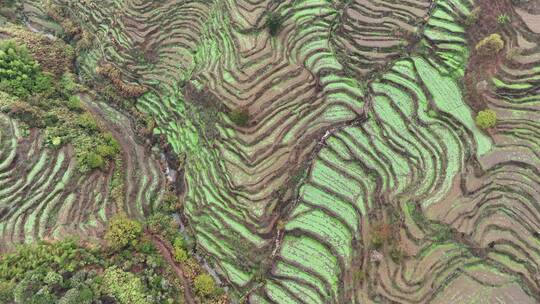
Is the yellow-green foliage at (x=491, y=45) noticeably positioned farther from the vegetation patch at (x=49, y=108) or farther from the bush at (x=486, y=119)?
the vegetation patch at (x=49, y=108)

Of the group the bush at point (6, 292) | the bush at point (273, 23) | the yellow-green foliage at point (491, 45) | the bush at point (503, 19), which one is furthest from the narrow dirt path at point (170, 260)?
the bush at point (503, 19)

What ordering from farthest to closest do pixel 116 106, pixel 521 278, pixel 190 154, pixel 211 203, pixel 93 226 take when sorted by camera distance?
pixel 116 106, pixel 190 154, pixel 211 203, pixel 93 226, pixel 521 278

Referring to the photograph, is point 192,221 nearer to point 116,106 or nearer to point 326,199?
point 326,199

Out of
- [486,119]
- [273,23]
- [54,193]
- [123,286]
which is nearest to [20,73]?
[54,193]

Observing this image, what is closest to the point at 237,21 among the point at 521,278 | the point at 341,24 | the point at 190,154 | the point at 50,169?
the point at 341,24

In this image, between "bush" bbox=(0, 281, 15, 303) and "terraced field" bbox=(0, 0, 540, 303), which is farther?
"terraced field" bbox=(0, 0, 540, 303)

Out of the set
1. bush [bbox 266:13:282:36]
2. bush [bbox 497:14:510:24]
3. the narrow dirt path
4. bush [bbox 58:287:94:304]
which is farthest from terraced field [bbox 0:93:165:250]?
bush [bbox 497:14:510:24]

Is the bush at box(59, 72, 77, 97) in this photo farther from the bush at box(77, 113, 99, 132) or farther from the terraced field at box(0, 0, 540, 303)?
the bush at box(77, 113, 99, 132)
